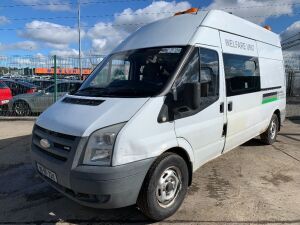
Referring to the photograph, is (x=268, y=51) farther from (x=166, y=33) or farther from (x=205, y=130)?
(x=205, y=130)

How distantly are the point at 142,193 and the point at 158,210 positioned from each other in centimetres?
36

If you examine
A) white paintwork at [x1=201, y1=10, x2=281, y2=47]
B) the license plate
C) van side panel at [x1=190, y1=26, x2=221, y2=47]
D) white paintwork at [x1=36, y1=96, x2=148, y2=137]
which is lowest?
the license plate

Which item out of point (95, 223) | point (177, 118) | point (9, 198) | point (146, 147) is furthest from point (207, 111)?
point (9, 198)

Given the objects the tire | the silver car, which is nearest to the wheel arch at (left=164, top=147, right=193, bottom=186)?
the silver car

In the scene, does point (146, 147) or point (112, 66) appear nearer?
point (146, 147)

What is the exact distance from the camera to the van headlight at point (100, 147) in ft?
11.8

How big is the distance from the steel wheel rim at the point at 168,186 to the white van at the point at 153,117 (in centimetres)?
1

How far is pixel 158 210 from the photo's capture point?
13.3ft

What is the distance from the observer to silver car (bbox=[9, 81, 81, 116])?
41.6 ft

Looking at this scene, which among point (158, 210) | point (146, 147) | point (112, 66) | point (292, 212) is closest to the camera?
point (146, 147)

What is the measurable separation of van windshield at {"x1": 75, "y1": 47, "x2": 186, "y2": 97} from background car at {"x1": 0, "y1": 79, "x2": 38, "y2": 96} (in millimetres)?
9338

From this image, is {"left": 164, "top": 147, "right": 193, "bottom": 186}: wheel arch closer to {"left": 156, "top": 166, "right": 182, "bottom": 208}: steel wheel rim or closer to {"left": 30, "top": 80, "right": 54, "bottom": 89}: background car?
{"left": 156, "top": 166, "right": 182, "bottom": 208}: steel wheel rim

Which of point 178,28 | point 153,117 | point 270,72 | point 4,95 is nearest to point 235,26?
point 178,28

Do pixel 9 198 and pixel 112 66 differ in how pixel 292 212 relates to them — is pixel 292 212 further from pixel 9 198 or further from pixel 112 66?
pixel 9 198
